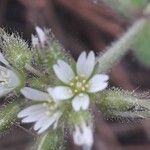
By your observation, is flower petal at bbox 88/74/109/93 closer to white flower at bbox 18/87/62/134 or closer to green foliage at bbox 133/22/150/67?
white flower at bbox 18/87/62/134

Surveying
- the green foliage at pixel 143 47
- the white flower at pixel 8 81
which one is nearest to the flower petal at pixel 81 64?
the white flower at pixel 8 81

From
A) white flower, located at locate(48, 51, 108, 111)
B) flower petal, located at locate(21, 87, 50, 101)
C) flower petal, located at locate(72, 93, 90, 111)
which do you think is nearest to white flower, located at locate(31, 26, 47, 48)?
white flower, located at locate(48, 51, 108, 111)

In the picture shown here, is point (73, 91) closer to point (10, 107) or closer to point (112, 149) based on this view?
point (10, 107)

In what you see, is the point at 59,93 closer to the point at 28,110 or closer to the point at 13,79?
the point at 28,110

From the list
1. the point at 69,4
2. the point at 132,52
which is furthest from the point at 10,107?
the point at 69,4

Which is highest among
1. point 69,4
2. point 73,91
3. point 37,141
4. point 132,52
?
point 69,4

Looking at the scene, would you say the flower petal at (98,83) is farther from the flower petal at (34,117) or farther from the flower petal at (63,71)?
the flower petal at (34,117)

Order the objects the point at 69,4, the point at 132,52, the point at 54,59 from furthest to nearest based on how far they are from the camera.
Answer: the point at 69,4
the point at 132,52
the point at 54,59
